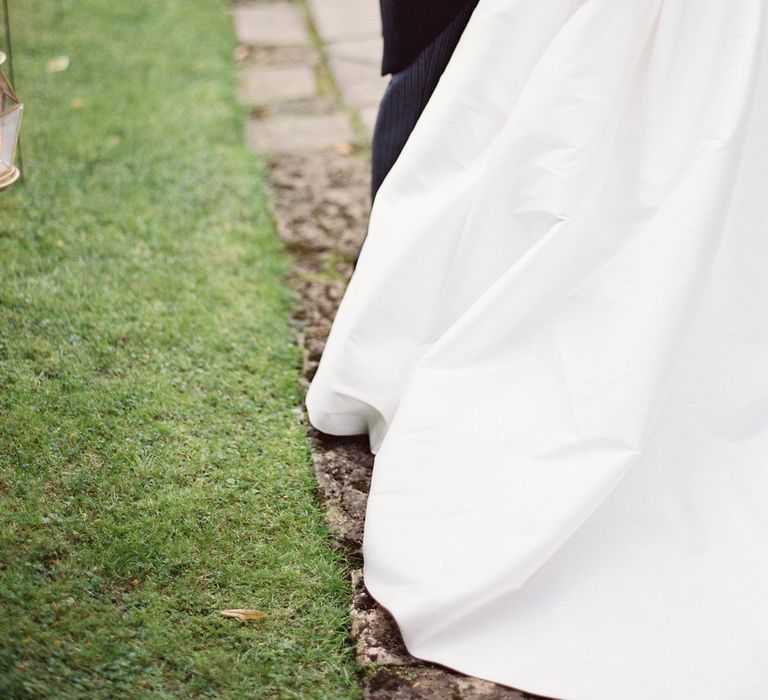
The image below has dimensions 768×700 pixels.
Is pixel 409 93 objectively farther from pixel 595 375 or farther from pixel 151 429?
pixel 151 429

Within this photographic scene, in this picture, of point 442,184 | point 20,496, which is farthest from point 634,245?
point 20,496

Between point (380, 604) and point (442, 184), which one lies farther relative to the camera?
point (442, 184)

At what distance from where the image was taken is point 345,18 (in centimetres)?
407

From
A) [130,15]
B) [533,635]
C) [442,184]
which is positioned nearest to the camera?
[533,635]

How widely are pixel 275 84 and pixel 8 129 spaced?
1.94m

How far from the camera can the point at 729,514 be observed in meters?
1.50

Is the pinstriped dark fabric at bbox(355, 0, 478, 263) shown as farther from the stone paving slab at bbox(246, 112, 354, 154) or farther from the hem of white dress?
the stone paving slab at bbox(246, 112, 354, 154)

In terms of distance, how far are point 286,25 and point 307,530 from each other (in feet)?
9.75

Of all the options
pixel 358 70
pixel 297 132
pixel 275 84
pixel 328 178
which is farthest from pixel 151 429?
pixel 358 70

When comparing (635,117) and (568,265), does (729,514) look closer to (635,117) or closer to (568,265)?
(568,265)

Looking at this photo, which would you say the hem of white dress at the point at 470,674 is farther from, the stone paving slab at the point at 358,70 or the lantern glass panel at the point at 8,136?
the stone paving slab at the point at 358,70

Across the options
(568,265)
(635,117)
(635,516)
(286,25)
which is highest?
(635,117)

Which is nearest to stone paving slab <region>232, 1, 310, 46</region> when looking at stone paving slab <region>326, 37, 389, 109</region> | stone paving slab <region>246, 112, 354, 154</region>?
stone paving slab <region>326, 37, 389, 109</region>

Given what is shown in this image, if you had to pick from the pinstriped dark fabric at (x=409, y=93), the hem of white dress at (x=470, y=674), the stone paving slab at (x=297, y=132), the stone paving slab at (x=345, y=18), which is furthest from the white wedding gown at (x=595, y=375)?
the stone paving slab at (x=345, y=18)
